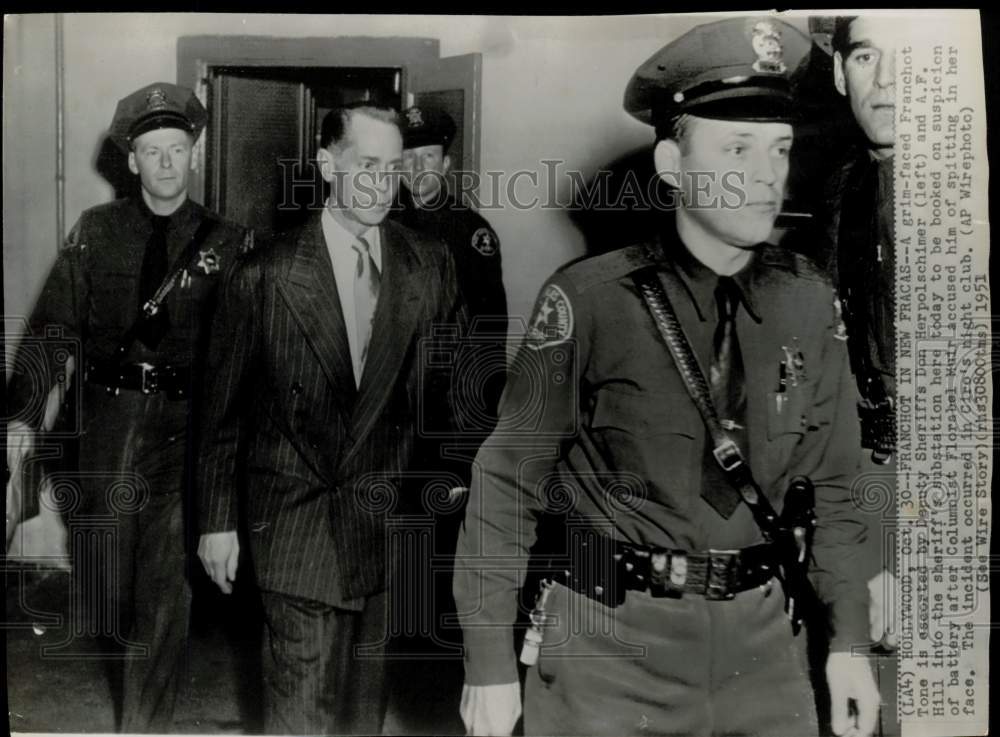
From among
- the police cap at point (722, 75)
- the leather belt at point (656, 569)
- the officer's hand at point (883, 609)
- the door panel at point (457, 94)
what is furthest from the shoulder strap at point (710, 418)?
the door panel at point (457, 94)

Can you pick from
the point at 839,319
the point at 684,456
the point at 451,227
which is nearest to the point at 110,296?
the point at 451,227

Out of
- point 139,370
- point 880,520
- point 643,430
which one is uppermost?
point 139,370

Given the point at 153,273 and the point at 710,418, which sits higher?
the point at 153,273

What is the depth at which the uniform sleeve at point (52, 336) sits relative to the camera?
2.28 meters

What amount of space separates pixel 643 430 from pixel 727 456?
7.9 inches

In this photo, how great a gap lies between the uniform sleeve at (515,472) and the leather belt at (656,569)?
0.13m

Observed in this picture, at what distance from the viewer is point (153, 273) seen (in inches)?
89.5

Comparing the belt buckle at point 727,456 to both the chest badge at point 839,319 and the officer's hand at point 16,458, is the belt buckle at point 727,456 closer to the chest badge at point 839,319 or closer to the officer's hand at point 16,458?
the chest badge at point 839,319

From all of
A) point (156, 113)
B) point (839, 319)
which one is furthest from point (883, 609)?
point (156, 113)

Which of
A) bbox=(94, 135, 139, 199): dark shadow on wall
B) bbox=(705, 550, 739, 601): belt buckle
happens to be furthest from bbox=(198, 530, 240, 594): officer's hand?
bbox=(705, 550, 739, 601): belt buckle

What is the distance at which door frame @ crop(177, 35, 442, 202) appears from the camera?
7.36 ft

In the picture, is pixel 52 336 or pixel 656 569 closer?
pixel 656 569

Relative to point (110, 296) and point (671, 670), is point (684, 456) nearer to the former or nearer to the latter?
point (671, 670)

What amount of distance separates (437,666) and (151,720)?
0.72m
